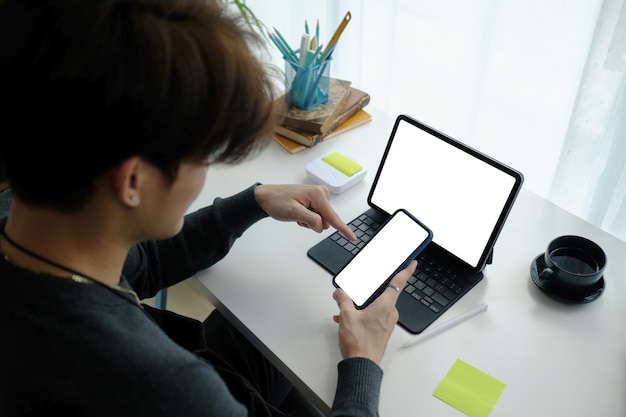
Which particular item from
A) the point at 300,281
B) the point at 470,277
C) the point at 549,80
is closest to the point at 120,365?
the point at 300,281

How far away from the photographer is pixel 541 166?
1.29m

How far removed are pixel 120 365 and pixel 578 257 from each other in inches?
28.6

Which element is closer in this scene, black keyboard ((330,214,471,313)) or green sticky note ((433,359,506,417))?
green sticky note ((433,359,506,417))

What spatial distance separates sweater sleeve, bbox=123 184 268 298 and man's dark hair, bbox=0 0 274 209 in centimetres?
38

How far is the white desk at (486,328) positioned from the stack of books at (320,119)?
23cm

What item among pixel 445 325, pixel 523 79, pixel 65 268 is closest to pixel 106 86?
pixel 65 268

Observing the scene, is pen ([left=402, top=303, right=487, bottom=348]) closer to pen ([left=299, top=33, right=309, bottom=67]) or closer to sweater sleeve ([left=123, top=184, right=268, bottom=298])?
sweater sleeve ([left=123, top=184, right=268, bottom=298])

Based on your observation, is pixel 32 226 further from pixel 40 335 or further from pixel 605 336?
pixel 605 336

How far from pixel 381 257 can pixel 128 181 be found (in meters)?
0.46

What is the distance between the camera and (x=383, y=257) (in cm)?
89

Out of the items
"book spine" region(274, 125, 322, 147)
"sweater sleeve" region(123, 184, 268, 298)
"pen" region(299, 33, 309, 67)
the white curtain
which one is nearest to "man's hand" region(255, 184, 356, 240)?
"sweater sleeve" region(123, 184, 268, 298)

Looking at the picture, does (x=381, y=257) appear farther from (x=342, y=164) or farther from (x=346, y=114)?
(x=346, y=114)

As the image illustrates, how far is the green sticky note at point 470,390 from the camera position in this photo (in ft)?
2.46

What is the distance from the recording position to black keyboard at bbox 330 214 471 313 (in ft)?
2.91
